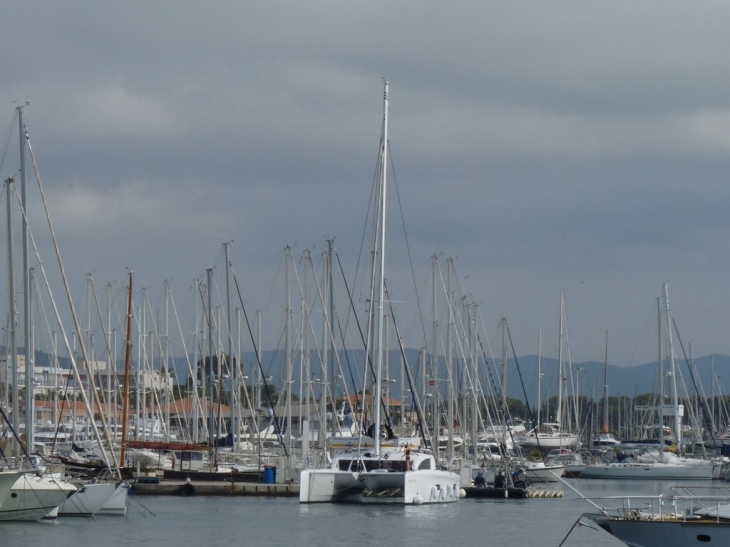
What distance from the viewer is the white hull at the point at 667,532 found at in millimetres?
29438

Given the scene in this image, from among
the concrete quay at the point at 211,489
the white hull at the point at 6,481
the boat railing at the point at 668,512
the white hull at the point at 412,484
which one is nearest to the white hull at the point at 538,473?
the concrete quay at the point at 211,489

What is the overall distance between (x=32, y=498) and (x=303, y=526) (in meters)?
10.5

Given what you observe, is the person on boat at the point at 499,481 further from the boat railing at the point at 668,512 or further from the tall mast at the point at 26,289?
the boat railing at the point at 668,512

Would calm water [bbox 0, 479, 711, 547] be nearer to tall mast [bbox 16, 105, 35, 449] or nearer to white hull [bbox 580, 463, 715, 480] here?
tall mast [bbox 16, 105, 35, 449]

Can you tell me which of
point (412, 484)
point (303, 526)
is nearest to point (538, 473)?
point (412, 484)

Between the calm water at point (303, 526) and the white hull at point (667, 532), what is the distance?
11.5m

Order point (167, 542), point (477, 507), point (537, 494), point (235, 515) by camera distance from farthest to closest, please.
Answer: point (537, 494) < point (477, 507) < point (235, 515) < point (167, 542)

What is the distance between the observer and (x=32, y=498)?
4362 centimetres

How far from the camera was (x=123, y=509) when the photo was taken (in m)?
48.5

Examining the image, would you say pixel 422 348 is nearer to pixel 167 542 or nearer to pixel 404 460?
pixel 404 460

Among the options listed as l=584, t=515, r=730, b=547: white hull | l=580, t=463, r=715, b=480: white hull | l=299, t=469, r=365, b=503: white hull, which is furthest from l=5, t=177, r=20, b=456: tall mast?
l=580, t=463, r=715, b=480: white hull

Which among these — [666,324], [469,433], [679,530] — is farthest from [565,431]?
[679,530]

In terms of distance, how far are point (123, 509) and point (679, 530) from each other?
2596 cm

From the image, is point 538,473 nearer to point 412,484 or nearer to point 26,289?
point 412,484
